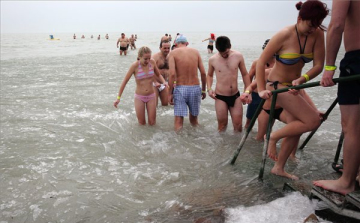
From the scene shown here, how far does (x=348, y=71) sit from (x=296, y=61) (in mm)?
673

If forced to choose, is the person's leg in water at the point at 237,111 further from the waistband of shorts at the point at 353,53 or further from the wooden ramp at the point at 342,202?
the waistband of shorts at the point at 353,53

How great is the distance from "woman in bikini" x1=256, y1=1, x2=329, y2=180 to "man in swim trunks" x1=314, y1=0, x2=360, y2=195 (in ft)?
1.44

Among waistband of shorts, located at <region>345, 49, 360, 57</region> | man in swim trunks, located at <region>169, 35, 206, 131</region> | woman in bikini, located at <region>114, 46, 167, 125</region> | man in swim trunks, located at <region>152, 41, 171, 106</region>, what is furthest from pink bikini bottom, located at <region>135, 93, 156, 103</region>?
waistband of shorts, located at <region>345, 49, 360, 57</region>

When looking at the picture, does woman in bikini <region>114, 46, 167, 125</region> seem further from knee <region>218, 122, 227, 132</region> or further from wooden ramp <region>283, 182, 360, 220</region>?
wooden ramp <region>283, 182, 360, 220</region>

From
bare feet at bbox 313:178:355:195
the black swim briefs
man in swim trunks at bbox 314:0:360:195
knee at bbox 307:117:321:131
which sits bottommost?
bare feet at bbox 313:178:355:195

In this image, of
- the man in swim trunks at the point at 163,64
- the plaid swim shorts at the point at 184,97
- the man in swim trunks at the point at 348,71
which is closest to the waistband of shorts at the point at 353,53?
the man in swim trunks at the point at 348,71

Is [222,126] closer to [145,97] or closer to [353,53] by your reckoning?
[145,97]

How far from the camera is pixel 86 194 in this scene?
3705mm

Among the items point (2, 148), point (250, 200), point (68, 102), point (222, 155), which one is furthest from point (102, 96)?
point (250, 200)

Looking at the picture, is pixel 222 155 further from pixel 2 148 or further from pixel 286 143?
pixel 2 148

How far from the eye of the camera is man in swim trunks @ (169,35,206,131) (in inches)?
213

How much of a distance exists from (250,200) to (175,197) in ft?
2.91

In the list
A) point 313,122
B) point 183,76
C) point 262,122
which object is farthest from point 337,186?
point 183,76

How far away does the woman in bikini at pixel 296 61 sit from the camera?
110 inches
